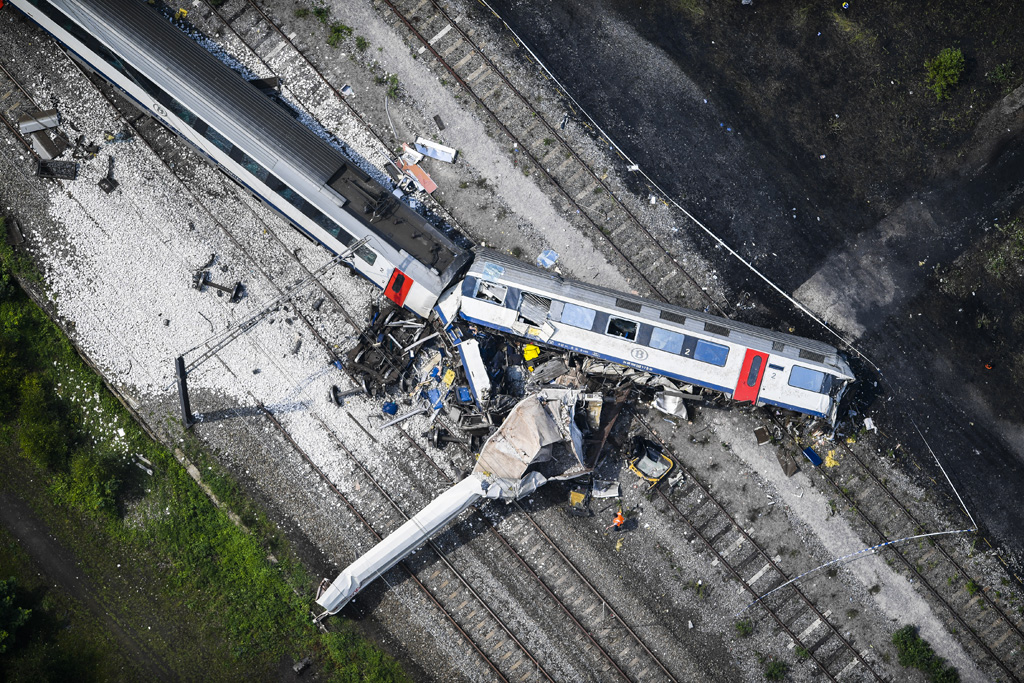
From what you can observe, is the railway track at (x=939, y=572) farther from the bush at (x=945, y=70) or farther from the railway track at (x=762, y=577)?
the bush at (x=945, y=70)

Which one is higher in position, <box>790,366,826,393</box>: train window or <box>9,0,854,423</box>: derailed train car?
<box>9,0,854,423</box>: derailed train car

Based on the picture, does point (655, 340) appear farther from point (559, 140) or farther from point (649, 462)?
point (559, 140)

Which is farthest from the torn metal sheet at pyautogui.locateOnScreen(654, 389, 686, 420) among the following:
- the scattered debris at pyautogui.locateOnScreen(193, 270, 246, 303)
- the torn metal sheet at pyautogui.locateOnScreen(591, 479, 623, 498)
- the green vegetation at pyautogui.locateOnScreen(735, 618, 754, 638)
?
the scattered debris at pyautogui.locateOnScreen(193, 270, 246, 303)

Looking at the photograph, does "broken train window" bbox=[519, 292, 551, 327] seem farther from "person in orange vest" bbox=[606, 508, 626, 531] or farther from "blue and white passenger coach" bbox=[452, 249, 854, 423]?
"person in orange vest" bbox=[606, 508, 626, 531]

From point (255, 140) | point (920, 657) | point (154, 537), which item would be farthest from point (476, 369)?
point (920, 657)

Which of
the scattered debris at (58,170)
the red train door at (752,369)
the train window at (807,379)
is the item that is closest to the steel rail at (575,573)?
the red train door at (752,369)
